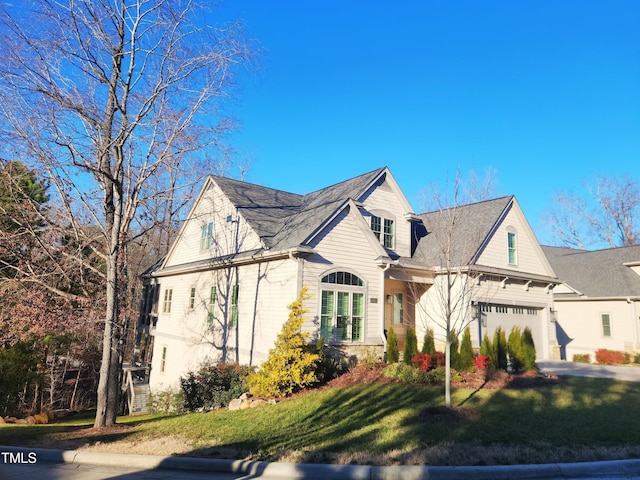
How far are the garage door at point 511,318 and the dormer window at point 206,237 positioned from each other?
39.2 feet

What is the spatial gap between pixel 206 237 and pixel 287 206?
13.1ft

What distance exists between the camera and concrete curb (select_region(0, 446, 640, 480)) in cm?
555

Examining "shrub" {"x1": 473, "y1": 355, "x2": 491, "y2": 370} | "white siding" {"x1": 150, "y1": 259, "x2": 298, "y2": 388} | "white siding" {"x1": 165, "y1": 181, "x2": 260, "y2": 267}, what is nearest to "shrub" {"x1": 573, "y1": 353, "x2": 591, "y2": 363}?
"shrub" {"x1": 473, "y1": 355, "x2": 491, "y2": 370}

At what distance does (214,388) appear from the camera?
42.2 ft

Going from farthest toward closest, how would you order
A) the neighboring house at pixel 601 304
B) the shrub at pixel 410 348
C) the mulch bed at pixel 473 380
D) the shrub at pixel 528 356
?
1. the neighboring house at pixel 601 304
2. the shrub at pixel 528 356
3. the shrub at pixel 410 348
4. the mulch bed at pixel 473 380

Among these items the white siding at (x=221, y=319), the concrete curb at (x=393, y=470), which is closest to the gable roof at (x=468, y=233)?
the white siding at (x=221, y=319)

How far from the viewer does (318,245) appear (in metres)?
13.9

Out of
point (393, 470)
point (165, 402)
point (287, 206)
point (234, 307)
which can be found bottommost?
point (165, 402)

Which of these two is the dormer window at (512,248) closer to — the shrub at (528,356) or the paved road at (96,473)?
the shrub at (528,356)

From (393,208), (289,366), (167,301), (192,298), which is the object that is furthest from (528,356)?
(167,301)

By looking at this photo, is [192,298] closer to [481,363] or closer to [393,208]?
[393,208]

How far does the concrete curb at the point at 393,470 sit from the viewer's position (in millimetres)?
5551

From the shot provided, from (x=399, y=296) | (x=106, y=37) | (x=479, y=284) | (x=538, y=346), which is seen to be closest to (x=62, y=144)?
(x=106, y=37)

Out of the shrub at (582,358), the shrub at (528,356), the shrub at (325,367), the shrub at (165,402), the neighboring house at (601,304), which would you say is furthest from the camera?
the neighboring house at (601,304)
